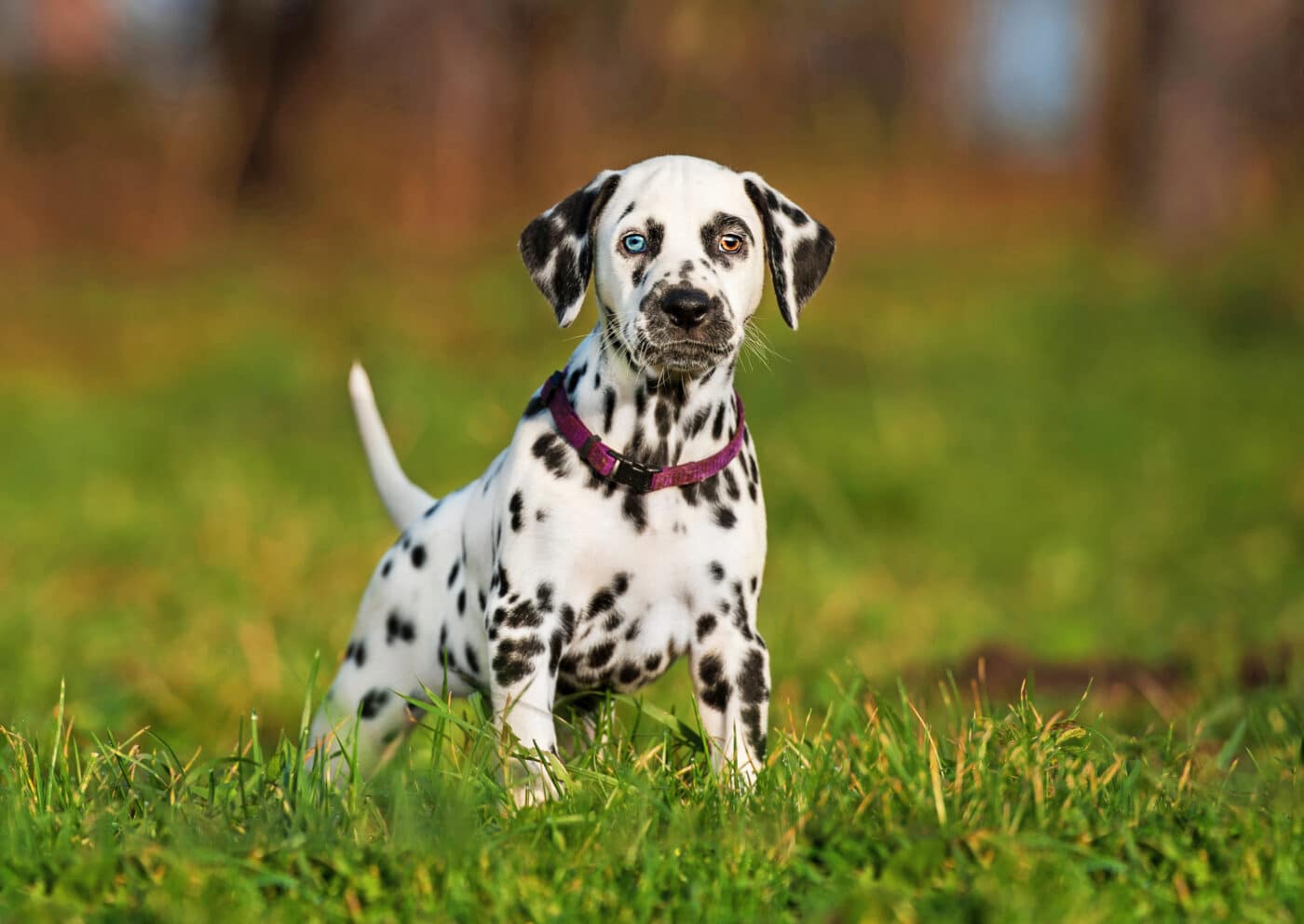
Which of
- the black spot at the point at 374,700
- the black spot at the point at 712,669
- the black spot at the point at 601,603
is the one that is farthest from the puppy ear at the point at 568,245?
the black spot at the point at 374,700

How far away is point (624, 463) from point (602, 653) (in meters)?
0.51

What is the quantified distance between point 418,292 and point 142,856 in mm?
11213

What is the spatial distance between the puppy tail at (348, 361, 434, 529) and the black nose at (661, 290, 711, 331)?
60.2 inches

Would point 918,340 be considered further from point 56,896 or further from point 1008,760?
point 56,896

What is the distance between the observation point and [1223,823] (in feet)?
10.6

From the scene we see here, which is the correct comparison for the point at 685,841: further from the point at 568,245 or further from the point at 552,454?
the point at 568,245

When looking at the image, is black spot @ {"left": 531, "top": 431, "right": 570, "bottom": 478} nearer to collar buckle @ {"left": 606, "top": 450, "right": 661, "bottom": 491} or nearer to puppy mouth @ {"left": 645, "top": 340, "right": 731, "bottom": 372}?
collar buckle @ {"left": 606, "top": 450, "right": 661, "bottom": 491}

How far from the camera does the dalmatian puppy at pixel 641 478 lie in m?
3.80

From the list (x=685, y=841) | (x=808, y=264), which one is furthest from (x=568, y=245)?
(x=685, y=841)

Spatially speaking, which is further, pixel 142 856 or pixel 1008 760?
pixel 1008 760

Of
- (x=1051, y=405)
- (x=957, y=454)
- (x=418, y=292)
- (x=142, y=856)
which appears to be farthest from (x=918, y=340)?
(x=142, y=856)

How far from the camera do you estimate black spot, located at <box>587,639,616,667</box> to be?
12.8 feet

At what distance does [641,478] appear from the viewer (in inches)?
152

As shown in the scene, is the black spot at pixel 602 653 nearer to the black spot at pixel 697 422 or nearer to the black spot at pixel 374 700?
the black spot at pixel 697 422
